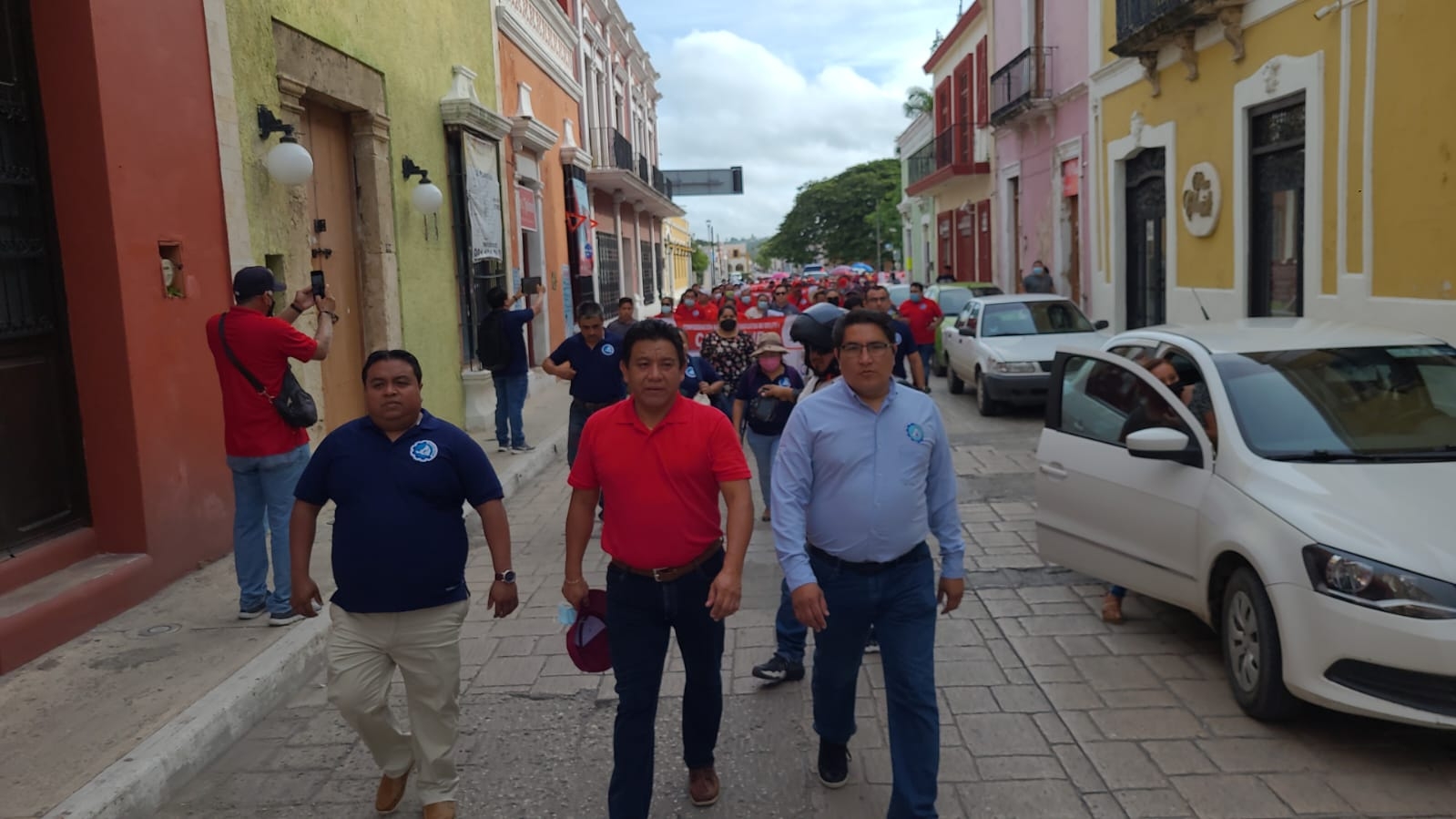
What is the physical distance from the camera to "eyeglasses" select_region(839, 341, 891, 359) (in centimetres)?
359

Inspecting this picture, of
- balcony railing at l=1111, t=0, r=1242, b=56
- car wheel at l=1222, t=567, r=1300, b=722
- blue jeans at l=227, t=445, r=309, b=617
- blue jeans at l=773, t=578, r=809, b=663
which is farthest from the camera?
balcony railing at l=1111, t=0, r=1242, b=56

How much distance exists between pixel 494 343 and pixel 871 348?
27.6ft

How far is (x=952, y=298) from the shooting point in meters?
20.1

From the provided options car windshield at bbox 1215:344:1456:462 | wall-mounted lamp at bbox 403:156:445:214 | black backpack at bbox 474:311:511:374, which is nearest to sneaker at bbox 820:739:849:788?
car windshield at bbox 1215:344:1456:462

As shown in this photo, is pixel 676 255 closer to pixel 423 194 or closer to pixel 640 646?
pixel 423 194

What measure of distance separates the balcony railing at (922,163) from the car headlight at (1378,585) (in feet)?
96.7

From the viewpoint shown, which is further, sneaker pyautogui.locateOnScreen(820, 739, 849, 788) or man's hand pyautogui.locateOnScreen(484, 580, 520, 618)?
sneaker pyautogui.locateOnScreen(820, 739, 849, 788)

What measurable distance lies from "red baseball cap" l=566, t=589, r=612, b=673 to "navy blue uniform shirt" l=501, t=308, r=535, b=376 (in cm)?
778

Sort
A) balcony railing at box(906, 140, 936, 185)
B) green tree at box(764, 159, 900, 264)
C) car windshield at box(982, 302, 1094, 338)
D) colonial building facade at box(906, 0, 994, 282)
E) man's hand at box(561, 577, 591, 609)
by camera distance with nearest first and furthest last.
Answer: man's hand at box(561, 577, 591, 609) → car windshield at box(982, 302, 1094, 338) → colonial building facade at box(906, 0, 994, 282) → balcony railing at box(906, 140, 936, 185) → green tree at box(764, 159, 900, 264)

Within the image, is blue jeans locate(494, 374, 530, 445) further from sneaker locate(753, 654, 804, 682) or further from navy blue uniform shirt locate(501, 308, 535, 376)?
sneaker locate(753, 654, 804, 682)

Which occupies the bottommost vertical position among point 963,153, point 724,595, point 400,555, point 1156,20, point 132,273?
point 724,595

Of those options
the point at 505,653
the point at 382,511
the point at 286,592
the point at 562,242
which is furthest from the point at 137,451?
the point at 562,242

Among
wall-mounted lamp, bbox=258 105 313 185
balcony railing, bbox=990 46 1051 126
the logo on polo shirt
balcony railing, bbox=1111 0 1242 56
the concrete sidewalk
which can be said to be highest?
balcony railing, bbox=990 46 1051 126

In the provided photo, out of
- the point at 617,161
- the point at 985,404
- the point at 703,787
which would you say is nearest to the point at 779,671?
the point at 703,787
